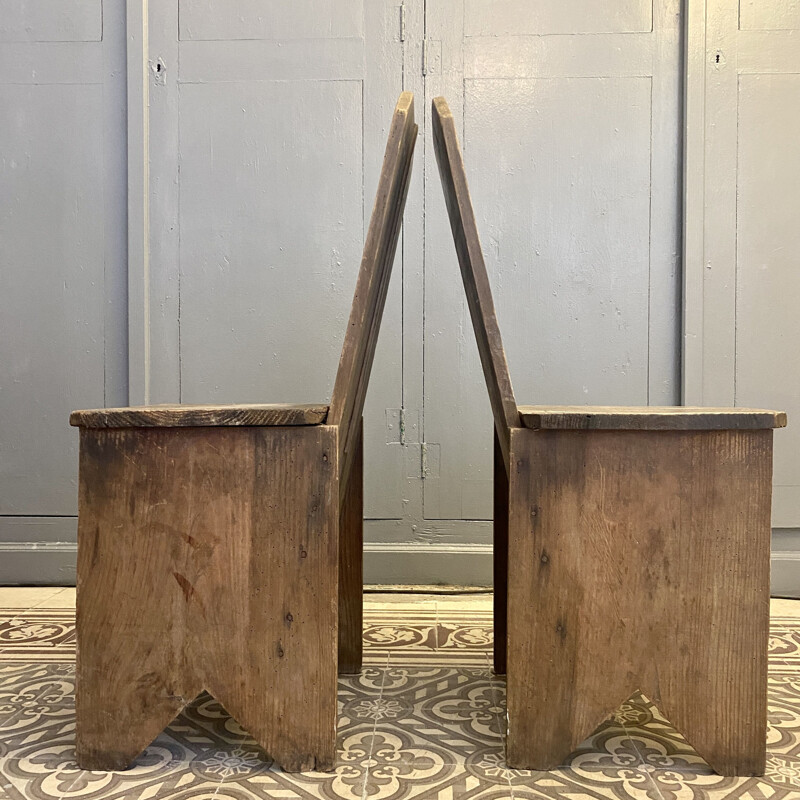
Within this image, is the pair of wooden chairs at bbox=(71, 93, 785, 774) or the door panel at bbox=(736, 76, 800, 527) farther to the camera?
the door panel at bbox=(736, 76, 800, 527)

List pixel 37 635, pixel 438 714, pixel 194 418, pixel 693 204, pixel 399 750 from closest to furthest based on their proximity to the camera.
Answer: pixel 194 418 < pixel 399 750 < pixel 438 714 < pixel 37 635 < pixel 693 204

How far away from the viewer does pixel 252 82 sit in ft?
8.32

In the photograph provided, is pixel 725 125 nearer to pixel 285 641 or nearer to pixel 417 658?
pixel 417 658

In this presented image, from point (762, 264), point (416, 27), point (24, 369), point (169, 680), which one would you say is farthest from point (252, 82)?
point (169, 680)

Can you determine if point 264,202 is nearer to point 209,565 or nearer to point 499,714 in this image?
point 209,565

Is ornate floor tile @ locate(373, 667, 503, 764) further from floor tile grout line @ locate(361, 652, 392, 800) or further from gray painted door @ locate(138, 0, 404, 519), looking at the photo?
gray painted door @ locate(138, 0, 404, 519)

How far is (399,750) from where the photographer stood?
1.28 metres

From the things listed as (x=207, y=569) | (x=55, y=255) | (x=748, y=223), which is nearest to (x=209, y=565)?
(x=207, y=569)

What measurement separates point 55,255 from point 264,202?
2.68 feet

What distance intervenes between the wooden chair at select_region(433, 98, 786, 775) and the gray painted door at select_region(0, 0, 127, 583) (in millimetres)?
1864

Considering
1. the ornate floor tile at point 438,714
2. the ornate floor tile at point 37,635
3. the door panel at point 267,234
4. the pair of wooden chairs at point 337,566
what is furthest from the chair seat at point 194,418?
the door panel at point 267,234

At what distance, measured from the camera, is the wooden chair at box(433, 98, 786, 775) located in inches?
46.1

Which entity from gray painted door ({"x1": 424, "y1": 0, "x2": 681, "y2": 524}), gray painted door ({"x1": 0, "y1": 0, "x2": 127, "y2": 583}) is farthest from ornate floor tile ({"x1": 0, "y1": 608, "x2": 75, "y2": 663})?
gray painted door ({"x1": 424, "y1": 0, "x2": 681, "y2": 524})

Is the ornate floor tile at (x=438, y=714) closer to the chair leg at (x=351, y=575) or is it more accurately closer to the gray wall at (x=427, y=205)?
the chair leg at (x=351, y=575)
